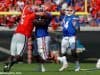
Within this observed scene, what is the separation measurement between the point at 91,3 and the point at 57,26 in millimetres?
1881

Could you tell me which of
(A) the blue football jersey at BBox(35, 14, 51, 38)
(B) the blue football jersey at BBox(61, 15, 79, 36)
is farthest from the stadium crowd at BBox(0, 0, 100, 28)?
(B) the blue football jersey at BBox(61, 15, 79, 36)

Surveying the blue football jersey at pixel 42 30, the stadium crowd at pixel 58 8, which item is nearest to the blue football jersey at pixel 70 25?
the blue football jersey at pixel 42 30

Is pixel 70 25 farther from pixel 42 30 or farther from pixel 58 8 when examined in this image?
pixel 58 8

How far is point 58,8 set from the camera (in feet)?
54.8

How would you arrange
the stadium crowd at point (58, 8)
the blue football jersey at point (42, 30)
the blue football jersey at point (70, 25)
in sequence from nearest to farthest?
the blue football jersey at point (70, 25) → the blue football jersey at point (42, 30) → the stadium crowd at point (58, 8)

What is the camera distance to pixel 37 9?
12117 mm

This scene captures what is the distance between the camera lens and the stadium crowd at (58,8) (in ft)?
50.6

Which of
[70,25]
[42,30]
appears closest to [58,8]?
[42,30]

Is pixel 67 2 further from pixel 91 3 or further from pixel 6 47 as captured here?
pixel 6 47

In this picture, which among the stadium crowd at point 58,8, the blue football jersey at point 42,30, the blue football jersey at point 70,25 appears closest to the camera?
the blue football jersey at point 70,25

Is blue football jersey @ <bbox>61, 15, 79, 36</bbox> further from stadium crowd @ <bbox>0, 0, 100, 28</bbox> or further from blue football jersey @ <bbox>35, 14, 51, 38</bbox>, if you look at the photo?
stadium crowd @ <bbox>0, 0, 100, 28</bbox>

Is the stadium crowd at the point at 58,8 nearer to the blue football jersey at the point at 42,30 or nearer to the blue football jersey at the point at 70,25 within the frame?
the blue football jersey at the point at 42,30

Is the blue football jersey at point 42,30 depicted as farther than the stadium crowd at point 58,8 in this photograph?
No

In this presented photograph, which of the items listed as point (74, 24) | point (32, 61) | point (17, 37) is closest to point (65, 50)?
point (74, 24)
